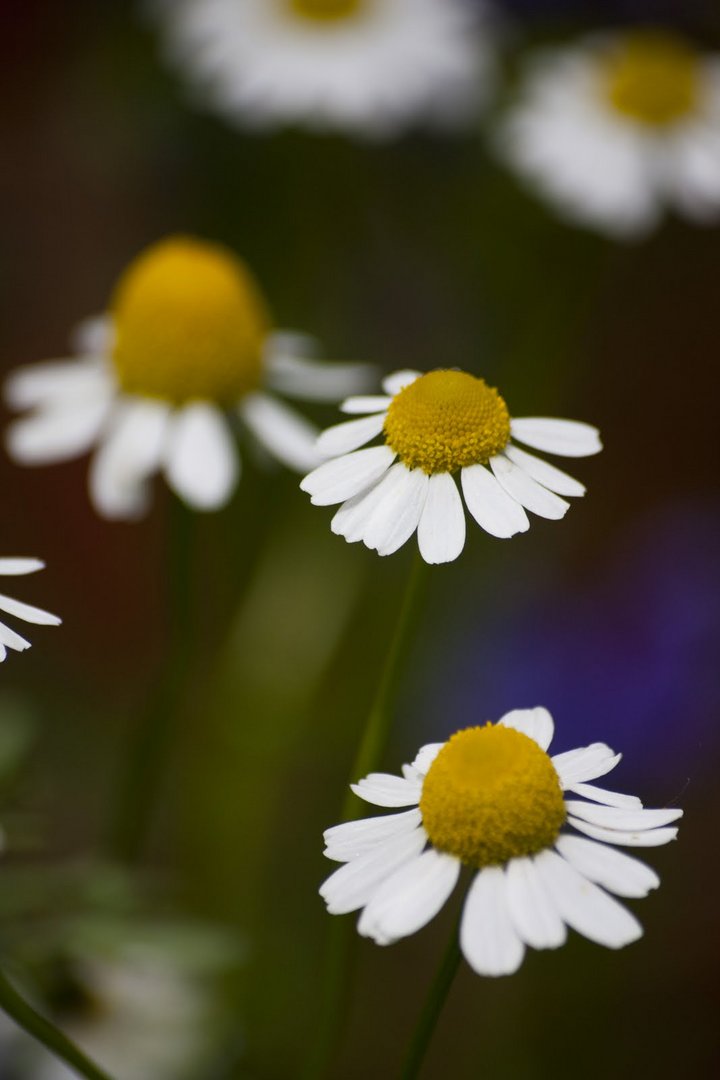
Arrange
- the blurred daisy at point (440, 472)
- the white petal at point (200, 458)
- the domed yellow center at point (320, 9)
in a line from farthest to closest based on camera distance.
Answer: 1. the domed yellow center at point (320, 9)
2. the white petal at point (200, 458)
3. the blurred daisy at point (440, 472)

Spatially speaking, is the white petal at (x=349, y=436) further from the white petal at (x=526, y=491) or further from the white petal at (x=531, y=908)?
the white petal at (x=531, y=908)

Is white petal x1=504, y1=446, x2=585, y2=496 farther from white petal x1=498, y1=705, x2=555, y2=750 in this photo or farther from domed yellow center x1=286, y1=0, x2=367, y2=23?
domed yellow center x1=286, y1=0, x2=367, y2=23

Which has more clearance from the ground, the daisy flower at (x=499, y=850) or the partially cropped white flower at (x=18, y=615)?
the partially cropped white flower at (x=18, y=615)

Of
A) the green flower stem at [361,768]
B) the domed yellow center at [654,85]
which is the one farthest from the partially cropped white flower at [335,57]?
the green flower stem at [361,768]

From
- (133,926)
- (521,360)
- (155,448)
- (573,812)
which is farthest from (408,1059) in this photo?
(521,360)

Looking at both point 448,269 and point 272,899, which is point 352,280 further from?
point 272,899

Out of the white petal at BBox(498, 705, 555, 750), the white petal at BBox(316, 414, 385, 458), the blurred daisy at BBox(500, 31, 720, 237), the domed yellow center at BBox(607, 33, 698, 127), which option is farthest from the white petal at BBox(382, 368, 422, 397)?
the domed yellow center at BBox(607, 33, 698, 127)
